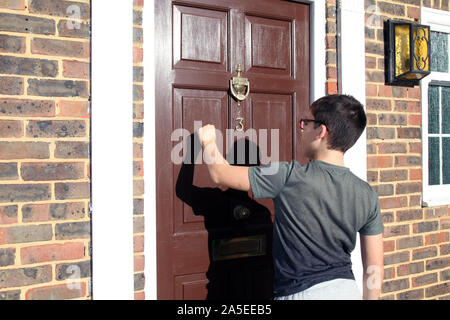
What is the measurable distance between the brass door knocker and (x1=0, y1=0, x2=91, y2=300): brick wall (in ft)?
3.23

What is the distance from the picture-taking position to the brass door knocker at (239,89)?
2.68m

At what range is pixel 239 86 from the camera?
8.82 feet

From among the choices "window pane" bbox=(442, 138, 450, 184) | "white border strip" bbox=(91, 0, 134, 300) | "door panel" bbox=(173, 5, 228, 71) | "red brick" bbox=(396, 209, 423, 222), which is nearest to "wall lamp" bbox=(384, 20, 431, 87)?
"window pane" bbox=(442, 138, 450, 184)

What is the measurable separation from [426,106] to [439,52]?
1.99 feet

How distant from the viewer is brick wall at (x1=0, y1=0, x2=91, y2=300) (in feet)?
6.81

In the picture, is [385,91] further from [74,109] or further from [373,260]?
[74,109]

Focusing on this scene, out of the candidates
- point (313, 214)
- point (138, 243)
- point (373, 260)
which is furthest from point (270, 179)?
point (138, 243)

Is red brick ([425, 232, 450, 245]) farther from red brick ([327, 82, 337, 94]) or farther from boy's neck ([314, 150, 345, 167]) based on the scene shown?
boy's neck ([314, 150, 345, 167])

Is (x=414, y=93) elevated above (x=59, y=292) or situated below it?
above

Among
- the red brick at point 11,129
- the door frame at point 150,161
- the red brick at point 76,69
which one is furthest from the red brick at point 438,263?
the red brick at point 11,129

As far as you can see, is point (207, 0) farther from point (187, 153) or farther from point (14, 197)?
A: point (14, 197)

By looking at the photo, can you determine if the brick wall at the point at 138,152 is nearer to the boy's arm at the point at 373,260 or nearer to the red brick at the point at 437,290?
the boy's arm at the point at 373,260

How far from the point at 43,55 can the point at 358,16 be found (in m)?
2.36
